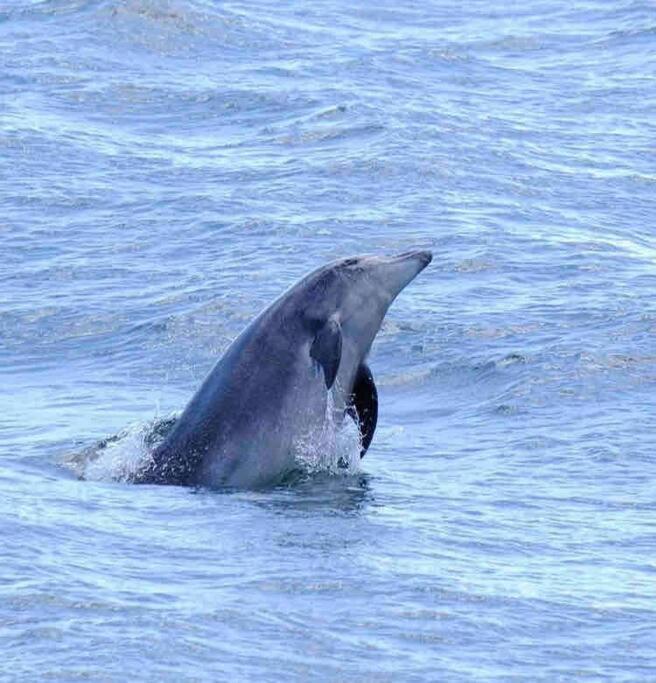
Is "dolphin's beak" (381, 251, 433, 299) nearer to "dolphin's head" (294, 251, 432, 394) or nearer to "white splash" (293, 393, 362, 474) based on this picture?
"dolphin's head" (294, 251, 432, 394)

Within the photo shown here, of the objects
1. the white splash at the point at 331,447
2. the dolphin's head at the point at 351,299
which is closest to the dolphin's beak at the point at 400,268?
the dolphin's head at the point at 351,299

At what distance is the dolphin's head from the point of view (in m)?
14.7

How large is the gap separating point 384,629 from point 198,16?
22362 mm

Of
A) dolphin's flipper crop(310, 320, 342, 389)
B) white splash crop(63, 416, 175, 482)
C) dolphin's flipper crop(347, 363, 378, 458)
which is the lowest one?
white splash crop(63, 416, 175, 482)

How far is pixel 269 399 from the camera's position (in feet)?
47.2

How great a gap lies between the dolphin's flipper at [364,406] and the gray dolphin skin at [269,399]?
0.01 meters

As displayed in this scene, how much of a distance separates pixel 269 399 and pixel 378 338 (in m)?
4.96

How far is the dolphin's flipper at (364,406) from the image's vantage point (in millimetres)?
14922

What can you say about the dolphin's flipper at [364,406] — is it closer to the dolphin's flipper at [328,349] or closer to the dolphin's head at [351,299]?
the dolphin's head at [351,299]

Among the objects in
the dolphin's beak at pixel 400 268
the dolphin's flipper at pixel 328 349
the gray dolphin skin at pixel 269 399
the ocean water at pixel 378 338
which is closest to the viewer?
the ocean water at pixel 378 338

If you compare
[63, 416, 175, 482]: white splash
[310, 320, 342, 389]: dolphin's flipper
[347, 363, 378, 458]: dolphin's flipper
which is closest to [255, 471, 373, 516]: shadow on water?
[347, 363, 378, 458]: dolphin's flipper

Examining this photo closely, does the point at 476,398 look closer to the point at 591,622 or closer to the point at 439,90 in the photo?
the point at 591,622

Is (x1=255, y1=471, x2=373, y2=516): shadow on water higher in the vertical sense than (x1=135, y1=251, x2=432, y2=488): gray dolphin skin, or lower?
lower

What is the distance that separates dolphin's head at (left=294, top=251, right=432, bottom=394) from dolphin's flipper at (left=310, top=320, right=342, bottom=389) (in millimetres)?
37
